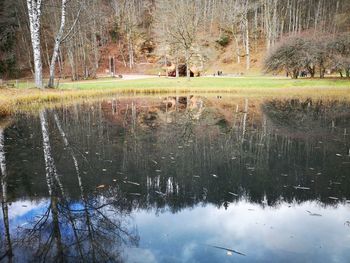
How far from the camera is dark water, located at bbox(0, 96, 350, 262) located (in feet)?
16.8

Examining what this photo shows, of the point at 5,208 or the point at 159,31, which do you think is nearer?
the point at 5,208

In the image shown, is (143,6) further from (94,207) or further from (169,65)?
(94,207)

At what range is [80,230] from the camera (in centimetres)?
563

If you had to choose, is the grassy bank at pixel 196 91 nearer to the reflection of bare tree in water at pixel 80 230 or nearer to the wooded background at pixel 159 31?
the wooded background at pixel 159 31

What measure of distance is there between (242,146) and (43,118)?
1045cm

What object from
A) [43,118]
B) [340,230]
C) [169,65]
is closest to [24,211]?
[340,230]

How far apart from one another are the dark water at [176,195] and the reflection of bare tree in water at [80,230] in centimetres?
2

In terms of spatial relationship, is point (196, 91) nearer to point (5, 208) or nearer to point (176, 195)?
point (176, 195)

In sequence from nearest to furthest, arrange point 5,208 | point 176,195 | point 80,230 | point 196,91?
point 80,230 < point 5,208 < point 176,195 < point 196,91

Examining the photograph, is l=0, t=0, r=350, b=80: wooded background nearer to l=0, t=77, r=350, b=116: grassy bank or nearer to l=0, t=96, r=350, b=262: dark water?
l=0, t=77, r=350, b=116: grassy bank

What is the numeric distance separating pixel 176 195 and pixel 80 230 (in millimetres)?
2185

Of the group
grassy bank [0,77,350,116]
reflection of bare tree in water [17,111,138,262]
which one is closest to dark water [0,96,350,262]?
reflection of bare tree in water [17,111,138,262]

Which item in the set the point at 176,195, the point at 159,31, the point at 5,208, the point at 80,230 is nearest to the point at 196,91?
the point at 159,31

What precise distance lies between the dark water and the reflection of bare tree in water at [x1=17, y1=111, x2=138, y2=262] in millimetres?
19
